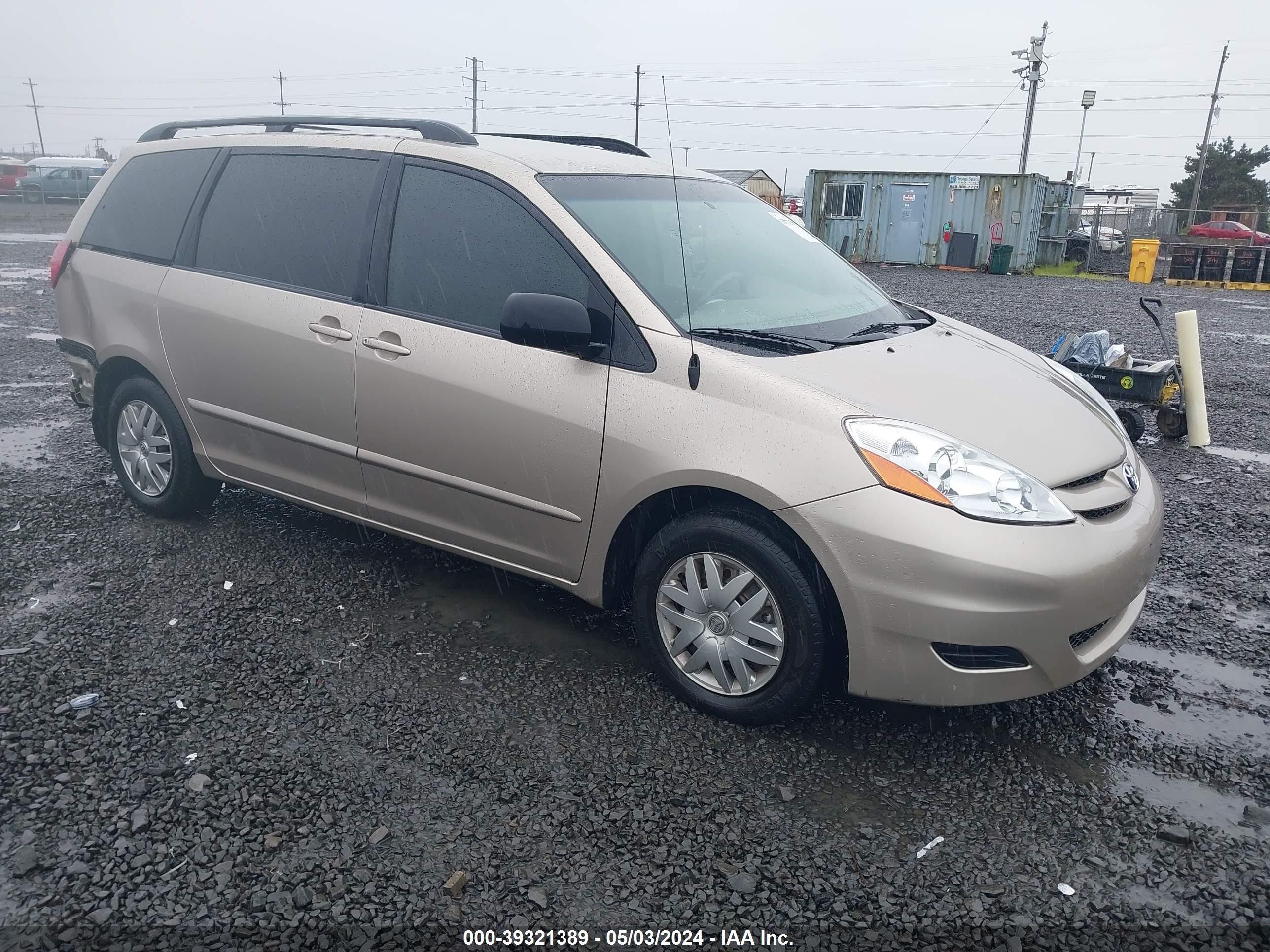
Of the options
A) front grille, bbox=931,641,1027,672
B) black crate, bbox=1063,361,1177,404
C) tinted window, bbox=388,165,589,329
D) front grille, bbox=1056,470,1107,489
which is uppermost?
tinted window, bbox=388,165,589,329

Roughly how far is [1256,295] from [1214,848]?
21868 millimetres

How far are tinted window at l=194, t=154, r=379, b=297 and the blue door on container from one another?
2544 centimetres

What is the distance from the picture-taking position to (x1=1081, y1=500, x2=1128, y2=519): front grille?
294 centimetres

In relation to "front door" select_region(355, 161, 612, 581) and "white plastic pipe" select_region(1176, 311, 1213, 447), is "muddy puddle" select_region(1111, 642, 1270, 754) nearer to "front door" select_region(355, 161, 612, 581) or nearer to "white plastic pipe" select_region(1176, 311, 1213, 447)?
"front door" select_region(355, 161, 612, 581)

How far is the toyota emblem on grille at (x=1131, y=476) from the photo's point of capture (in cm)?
324

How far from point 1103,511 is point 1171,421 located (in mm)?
4746

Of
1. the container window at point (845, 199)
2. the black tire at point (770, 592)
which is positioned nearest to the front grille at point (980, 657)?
the black tire at point (770, 592)

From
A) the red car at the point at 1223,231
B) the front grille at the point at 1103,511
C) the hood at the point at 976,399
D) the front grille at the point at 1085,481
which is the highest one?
the red car at the point at 1223,231

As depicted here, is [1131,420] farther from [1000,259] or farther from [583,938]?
[1000,259]

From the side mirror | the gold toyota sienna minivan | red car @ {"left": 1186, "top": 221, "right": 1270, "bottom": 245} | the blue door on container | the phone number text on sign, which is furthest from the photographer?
red car @ {"left": 1186, "top": 221, "right": 1270, "bottom": 245}

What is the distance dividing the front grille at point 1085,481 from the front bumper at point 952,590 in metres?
0.13

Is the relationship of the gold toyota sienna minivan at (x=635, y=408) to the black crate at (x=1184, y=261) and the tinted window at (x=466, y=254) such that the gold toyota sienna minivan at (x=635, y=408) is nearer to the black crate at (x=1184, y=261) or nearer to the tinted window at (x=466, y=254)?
the tinted window at (x=466, y=254)

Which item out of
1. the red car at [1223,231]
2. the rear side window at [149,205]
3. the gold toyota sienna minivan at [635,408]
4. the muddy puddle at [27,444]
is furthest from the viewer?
the red car at [1223,231]

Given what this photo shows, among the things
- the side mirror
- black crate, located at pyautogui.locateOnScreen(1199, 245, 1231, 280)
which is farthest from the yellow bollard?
the side mirror
